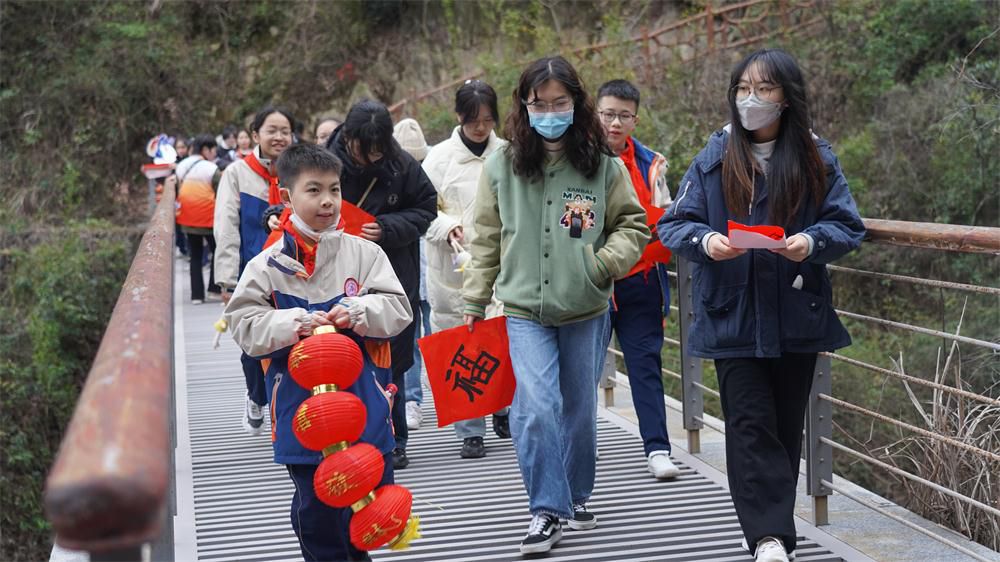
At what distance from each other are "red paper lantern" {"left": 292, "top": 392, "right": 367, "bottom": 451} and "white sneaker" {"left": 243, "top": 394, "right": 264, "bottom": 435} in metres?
3.72

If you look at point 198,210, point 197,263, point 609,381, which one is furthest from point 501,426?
point 197,263

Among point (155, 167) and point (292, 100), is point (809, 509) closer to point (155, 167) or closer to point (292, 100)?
point (155, 167)

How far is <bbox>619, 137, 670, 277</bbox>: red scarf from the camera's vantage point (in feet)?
18.4

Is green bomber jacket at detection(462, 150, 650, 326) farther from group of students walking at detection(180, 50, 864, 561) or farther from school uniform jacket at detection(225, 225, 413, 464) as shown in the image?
school uniform jacket at detection(225, 225, 413, 464)

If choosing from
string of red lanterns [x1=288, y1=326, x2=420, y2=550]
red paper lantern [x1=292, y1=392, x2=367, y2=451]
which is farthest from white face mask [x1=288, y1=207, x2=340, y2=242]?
red paper lantern [x1=292, y1=392, x2=367, y2=451]

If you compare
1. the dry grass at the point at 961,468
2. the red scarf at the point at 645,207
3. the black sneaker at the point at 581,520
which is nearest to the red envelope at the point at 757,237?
the dry grass at the point at 961,468

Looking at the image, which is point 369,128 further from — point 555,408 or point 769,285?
point 769,285

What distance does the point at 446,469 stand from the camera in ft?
20.1

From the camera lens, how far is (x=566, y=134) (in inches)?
183

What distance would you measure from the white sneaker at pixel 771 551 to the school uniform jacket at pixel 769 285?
631 mm

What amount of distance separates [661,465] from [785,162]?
1969mm

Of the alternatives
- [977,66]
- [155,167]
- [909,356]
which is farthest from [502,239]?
[155,167]

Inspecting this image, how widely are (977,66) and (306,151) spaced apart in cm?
1225

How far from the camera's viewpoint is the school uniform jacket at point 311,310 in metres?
3.66
